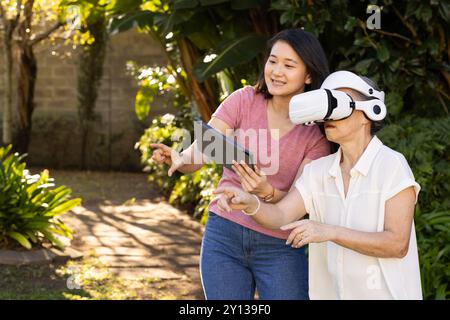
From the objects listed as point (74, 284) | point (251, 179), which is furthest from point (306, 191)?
point (74, 284)

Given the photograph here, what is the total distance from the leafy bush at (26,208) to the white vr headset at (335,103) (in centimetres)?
449

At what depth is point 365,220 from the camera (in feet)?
8.36

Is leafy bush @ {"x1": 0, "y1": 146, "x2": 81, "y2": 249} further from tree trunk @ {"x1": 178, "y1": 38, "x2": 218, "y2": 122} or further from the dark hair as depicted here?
the dark hair

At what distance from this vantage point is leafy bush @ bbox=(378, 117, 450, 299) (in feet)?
14.4

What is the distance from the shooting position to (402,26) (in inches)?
214

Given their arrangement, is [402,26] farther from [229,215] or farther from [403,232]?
[403,232]

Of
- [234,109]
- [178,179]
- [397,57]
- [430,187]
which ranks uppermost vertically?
[397,57]

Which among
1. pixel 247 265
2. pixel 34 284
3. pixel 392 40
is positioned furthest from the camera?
pixel 34 284

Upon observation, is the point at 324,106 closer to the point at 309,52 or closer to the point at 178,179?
the point at 309,52

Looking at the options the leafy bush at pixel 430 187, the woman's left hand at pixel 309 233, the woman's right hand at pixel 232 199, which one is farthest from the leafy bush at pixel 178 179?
the woman's left hand at pixel 309 233

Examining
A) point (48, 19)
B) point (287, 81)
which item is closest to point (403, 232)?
point (287, 81)

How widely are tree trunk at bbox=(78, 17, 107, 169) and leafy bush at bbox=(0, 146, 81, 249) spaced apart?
16.9ft

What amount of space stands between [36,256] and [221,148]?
425cm

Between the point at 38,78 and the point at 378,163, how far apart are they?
10465 mm
